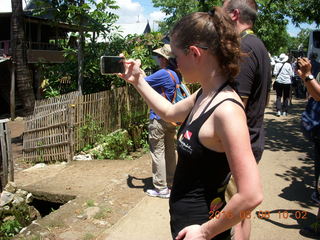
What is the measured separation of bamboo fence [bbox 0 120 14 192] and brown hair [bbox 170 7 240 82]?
5217mm

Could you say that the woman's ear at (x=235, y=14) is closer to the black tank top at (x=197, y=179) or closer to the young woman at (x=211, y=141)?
the young woman at (x=211, y=141)

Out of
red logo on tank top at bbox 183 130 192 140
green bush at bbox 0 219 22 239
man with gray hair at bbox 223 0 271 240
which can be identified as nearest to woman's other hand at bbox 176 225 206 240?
red logo on tank top at bbox 183 130 192 140

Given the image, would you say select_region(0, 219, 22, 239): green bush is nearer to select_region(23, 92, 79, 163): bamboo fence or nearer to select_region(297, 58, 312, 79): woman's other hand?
select_region(23, 92, 79, 163): bamboo fence

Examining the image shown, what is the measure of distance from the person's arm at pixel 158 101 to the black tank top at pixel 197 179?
0.37m

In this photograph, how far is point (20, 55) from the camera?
14.0m

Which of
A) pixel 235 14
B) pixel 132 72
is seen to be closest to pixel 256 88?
pixel 235 14

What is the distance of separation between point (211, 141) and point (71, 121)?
5.87 m

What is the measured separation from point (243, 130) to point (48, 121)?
675cm

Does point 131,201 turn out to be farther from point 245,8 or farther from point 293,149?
point 293,149

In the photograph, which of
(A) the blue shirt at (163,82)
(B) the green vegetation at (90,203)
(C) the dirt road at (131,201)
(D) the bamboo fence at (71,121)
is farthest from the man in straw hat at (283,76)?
(B) the green vegetation at (90,203)

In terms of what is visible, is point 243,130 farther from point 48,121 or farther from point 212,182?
point 48,121

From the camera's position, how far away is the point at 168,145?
184 inches

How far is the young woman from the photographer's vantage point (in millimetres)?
1329

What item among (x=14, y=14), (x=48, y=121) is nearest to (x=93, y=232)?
(x=48, y=121)
